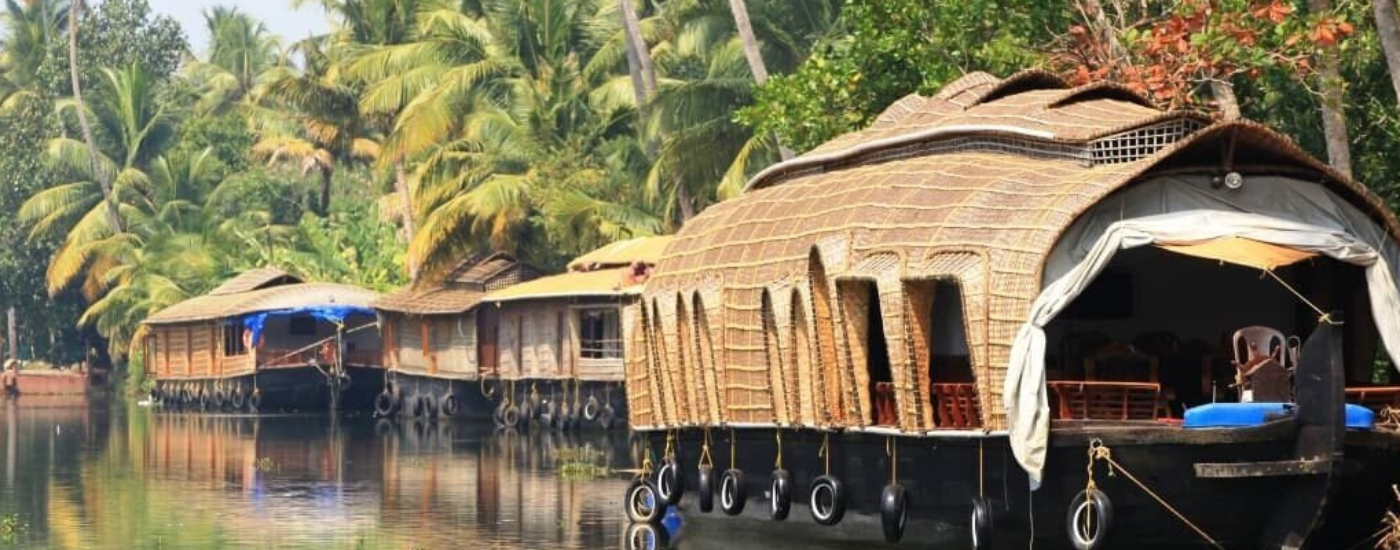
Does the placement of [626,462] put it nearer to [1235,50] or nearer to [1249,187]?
[1235,50]

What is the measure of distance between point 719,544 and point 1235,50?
5230 millimetres

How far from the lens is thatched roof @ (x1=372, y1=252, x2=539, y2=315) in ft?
126

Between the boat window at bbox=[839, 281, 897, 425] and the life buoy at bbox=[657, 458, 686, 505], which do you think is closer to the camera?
the boat window at bbox=[839, 281, 897, 425]

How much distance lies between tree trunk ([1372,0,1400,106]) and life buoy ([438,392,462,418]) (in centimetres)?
2489

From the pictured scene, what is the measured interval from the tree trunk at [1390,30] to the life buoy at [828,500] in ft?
14.3

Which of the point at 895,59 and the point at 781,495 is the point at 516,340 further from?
the point at 781,495

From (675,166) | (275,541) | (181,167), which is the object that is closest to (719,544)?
(275,541)

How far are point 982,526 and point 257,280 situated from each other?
31.9 metres

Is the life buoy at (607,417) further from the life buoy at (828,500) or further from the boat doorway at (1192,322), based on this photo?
the life buoy at (828,500)

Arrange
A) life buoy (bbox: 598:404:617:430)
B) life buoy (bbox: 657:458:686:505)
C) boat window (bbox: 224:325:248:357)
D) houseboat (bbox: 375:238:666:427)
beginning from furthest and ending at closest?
1. boat window (bbox: 224:325:248:357)
2. life buoy (bbox: 598:404:617:430)
3. houseboat (bbox: 375:238:666:427)
4. life buoy (bbox: 657:458:686:505)

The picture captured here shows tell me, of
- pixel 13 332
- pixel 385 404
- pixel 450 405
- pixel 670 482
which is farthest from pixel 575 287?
pixel 13 332

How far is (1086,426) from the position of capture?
1373 centimetres

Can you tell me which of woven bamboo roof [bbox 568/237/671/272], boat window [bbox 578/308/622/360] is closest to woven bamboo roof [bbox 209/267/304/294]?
boat window [bbox 578/308/622/360]

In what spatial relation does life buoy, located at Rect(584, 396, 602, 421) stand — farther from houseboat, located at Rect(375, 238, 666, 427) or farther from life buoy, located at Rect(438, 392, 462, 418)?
life buoy, located at Rect(438, 392, 462, 418)
